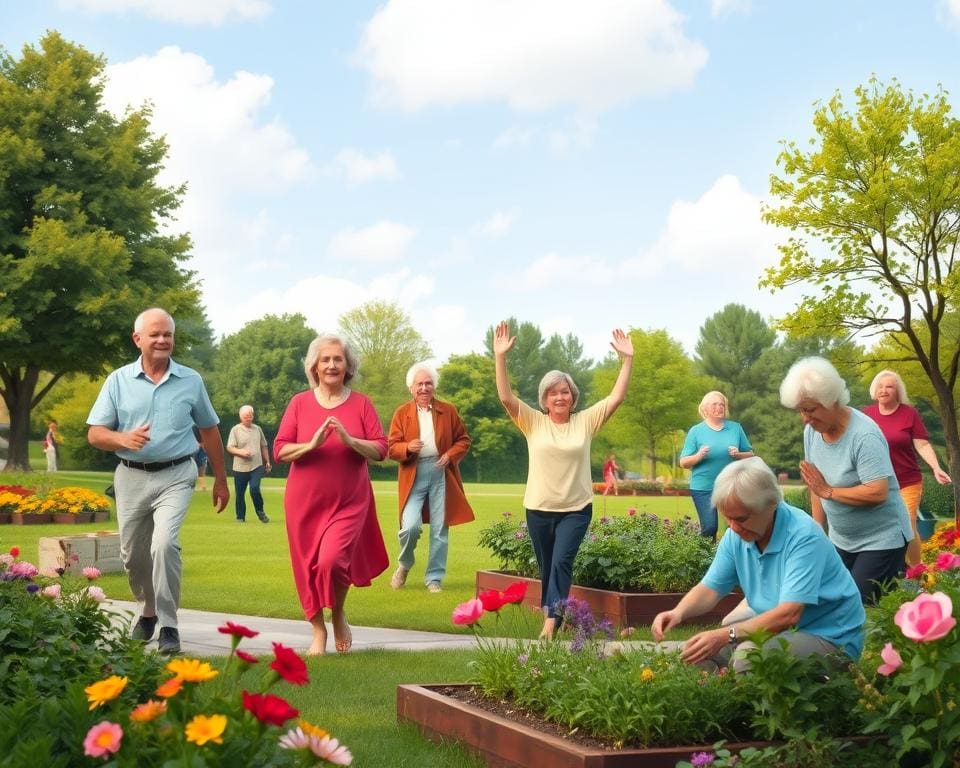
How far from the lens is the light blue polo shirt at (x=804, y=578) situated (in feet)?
17.6

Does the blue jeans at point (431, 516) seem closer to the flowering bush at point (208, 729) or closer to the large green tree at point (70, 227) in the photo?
the flowering bush at point (208, 729)

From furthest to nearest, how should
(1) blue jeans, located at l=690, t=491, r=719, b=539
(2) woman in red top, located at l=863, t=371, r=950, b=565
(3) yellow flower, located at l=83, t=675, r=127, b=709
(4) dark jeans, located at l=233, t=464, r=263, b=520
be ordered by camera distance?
(4) dark jeans, located at l=233, t=464, r=263, b=520, (1) blue jeans, located at l=690, t=491, r=719, b=539, (2) woman in red top, located at l=863, t=371, r=950, b=565, (3) yellow flower, located at l=83, t=675, r=127, b=709

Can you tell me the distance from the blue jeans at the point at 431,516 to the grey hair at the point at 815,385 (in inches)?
268

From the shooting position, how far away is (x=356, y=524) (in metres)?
8.86

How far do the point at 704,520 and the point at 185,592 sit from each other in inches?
215

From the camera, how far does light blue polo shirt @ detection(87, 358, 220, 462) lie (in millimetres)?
8586

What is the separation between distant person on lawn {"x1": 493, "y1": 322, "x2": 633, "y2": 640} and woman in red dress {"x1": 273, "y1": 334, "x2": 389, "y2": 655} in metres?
1.16

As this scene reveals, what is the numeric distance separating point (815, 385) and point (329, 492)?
3503mm

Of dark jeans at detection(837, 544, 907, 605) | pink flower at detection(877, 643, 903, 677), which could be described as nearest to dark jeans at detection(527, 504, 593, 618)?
dark jeans at detection(837, 544, 907, 605)

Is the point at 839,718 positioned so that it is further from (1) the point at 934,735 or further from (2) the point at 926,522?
(2) the point at 926,522

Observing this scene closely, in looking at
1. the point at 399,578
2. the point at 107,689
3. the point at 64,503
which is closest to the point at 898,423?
the point at 399,578

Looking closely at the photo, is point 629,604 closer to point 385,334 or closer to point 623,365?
point 623,365

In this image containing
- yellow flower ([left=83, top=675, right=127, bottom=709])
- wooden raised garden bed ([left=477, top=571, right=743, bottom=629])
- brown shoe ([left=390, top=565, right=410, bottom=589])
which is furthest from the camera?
brown shoe ([left=390, top=565, right=410, bottom=589])

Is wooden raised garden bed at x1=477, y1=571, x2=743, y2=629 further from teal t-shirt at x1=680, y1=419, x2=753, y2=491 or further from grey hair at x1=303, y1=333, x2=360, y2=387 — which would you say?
grey hair at x1=303, y1=333, x2=360, y2=387
